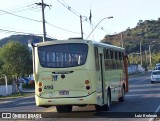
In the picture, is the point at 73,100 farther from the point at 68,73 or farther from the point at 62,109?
the point at 62,109

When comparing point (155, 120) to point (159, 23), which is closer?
point (155, 120)

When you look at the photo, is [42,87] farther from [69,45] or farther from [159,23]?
[159,23]

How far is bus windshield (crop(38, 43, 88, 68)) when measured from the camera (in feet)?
56.3

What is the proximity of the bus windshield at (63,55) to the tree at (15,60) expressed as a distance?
103ft

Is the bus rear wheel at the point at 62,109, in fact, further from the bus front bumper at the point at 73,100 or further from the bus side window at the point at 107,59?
the bus side window at the point at 107,59

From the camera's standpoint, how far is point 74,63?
674 inches

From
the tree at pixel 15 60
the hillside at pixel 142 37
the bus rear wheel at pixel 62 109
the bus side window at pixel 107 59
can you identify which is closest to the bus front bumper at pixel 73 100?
the bus rear wheel at pixel 62 109

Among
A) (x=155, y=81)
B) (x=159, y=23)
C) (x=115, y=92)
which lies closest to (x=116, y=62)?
(x=115, y=92)

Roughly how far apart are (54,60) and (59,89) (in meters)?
1.20

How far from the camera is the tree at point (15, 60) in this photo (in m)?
48.4

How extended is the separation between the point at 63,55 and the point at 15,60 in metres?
32.1

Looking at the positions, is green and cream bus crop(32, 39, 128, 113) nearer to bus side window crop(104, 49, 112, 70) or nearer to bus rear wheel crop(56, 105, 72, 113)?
bus side window crop(104, 49, 112, 70)

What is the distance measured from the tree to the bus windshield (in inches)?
1232

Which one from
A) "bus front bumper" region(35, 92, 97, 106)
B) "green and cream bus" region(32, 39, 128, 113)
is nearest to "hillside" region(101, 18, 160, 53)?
"green and cream bus" region(32, 39, 128, 113)
